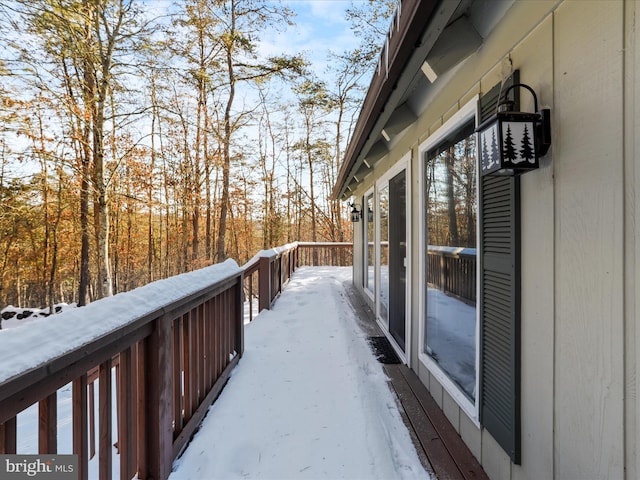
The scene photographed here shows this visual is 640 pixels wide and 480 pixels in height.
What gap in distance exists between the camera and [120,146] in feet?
28.1

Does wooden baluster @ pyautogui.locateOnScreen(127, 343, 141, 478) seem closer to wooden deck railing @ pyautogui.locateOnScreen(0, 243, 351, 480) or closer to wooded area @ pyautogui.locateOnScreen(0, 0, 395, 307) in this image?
wooden deck railing @ pyautogui.locateOnScreen(0, 243, 351, 480)

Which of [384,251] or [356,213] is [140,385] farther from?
[356,213]

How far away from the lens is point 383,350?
136 inches

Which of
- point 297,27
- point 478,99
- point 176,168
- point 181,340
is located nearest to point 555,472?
point 478,99

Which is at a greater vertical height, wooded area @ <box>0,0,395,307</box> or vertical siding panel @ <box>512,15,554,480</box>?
wooded area @ <box>0,0,395,307</box>

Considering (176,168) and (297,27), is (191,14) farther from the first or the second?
(176,168)

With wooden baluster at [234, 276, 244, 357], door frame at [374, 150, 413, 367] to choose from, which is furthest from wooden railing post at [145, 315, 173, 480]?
door frame at [374, 150, 413, 367]

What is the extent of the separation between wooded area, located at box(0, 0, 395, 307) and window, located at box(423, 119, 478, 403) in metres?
6.83

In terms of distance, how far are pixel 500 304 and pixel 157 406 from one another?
1.72 metres

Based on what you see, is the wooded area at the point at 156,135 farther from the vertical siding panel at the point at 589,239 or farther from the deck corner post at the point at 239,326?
the vertical siding panel at the point at 589,239

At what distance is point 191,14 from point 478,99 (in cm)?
1131

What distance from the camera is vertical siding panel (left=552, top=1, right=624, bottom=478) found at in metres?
0.97

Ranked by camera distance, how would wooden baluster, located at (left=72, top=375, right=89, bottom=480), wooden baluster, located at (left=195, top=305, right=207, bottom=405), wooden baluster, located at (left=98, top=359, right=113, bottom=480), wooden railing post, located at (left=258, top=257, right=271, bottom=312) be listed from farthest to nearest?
wooden railing post, located at (left=258, top=257, right=271, bottom=312) < wooden baluster, located at (left=195, top=305, right=207, bottom=405) < wooden baluster, located at (left=98, top=359, right=113, bottom=480) < wooden baluster, located at (left=72, top=375, right=89, bottom=480)

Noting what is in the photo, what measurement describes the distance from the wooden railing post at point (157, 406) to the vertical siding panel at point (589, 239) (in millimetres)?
1694
